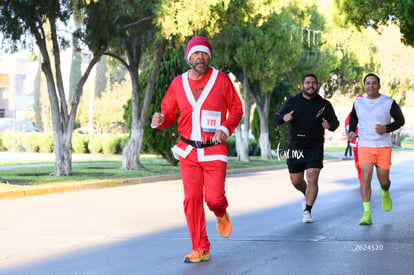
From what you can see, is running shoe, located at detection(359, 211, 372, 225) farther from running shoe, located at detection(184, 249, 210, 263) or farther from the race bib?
the race bib

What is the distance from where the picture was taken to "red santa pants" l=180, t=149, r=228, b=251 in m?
7.96

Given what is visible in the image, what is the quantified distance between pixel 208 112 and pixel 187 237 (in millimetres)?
2660

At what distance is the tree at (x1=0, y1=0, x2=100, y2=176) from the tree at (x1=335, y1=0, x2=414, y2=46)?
23.8 ft

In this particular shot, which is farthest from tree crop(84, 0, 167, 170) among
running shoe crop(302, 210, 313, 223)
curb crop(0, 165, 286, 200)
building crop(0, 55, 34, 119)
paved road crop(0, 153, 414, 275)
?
building crop(0, 55, 34, 119)

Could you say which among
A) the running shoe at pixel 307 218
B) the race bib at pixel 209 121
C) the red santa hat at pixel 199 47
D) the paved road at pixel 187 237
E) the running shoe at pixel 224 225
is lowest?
the paved road at pixel 187 237

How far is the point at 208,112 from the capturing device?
7.96 meters

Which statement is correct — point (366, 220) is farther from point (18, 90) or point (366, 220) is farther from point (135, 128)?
point (18, 90)

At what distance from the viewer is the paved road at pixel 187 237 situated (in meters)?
7.94

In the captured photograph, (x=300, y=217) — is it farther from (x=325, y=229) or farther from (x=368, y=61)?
(x=368, y=61)

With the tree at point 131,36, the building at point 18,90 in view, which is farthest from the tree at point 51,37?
the building at point 18,90

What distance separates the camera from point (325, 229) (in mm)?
10781

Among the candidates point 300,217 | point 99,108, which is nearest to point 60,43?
point 300,217

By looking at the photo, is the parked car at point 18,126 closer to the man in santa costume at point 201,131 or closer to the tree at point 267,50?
the tree at point 267,50

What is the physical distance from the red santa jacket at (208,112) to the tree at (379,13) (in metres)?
9.13
